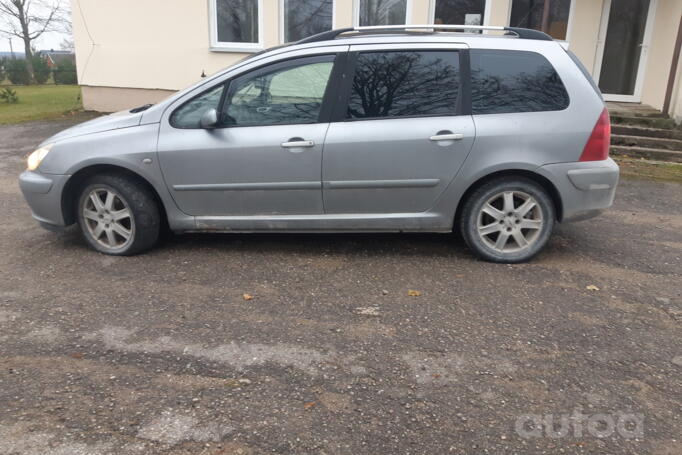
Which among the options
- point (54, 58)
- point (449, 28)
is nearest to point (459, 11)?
point (449, 28)

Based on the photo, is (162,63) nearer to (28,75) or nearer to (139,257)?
(139,257)

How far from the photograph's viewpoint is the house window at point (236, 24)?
11656 mm

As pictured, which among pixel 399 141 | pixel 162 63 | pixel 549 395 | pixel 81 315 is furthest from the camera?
pixel 162 63

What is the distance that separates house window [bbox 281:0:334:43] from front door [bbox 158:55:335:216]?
23.9ft

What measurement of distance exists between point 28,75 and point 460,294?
30.6m

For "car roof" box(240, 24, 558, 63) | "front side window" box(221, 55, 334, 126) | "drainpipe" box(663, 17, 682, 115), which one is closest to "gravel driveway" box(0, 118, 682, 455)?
"front side window" box(221, 55, 334, 126)

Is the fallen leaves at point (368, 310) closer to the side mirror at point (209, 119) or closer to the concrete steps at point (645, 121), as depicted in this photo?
the side mirror at point (209, 119)

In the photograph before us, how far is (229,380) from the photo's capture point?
3117mm

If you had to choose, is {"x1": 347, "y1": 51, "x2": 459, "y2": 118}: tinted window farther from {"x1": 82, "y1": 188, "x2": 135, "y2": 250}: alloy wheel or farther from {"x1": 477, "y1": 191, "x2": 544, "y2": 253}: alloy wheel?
{"x1": 82, "y1": 188, "x2": 135, "y2": 250}: alloy wheel

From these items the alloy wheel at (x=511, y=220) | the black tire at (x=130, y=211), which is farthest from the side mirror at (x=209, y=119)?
the alloy wheel at (x=511, y=220)

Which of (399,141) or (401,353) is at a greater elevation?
(399,141)

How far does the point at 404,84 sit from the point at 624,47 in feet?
27.1

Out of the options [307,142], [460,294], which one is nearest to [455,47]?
[307,142]

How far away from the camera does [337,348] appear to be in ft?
11.3
